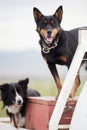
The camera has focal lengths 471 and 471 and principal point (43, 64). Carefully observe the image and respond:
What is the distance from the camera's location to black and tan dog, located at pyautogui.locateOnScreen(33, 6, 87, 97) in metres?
2.51

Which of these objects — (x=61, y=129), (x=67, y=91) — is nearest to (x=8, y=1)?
(x=67, y=91)

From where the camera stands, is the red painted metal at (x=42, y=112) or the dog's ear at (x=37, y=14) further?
the dog's ear at (x=37, y=14)

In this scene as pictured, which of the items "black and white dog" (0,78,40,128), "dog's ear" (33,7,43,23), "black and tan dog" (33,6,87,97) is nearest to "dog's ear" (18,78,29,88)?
"black and white dog" (0,78,40,128)

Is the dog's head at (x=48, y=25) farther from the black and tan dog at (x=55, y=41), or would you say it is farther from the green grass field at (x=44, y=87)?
the green grass field at (x=44, y=87)

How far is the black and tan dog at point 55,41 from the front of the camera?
8.23 feet

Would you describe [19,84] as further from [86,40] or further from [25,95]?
[86,40]

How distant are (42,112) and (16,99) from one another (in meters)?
0.16

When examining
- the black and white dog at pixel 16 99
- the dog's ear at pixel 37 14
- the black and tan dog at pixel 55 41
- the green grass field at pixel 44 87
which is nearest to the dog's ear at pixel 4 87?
the black and white dog at pixel 16 99

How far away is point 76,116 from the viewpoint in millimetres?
2262

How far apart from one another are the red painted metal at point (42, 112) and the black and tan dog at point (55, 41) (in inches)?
4.9

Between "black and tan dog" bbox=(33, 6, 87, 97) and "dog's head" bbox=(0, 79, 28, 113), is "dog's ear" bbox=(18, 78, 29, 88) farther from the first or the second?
"black and tan dog" bbox=(33, 6, 87, 97)

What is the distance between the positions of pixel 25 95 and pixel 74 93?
264 millimetres

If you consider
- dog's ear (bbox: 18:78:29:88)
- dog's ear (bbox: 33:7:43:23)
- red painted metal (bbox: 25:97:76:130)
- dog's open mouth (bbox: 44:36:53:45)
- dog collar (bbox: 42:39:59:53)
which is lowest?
red painted metal (bbox: 25:97:76:130)

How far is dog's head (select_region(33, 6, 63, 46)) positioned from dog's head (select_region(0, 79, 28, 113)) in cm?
26
